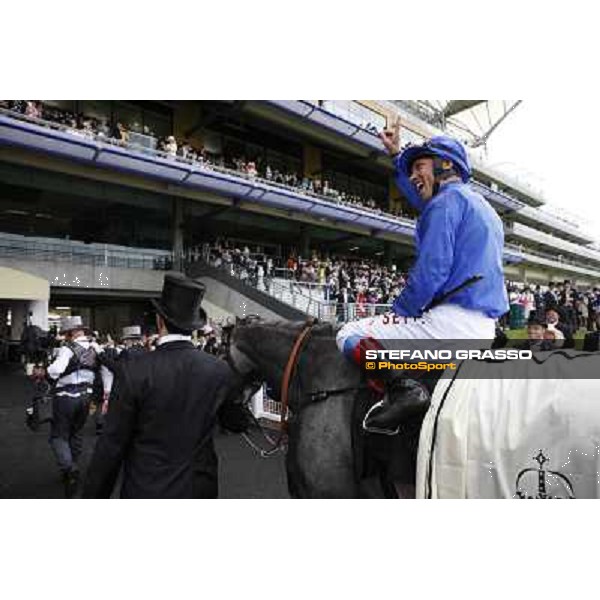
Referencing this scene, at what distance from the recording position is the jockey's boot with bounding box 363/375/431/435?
7.18 ft

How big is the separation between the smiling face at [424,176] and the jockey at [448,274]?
2 centimetres

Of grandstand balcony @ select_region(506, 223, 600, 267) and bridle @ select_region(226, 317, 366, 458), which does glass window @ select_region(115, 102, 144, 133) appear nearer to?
bridle @ select_region(226, 317, 366, 458)

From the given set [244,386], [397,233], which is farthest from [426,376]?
[397,233]

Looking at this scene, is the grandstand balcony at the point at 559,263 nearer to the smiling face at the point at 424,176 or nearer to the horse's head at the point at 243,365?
the smiling face at the point at 424,176

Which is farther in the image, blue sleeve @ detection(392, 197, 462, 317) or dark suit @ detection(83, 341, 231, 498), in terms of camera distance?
blue sleeve @ detection(392, 197, 462, 317)

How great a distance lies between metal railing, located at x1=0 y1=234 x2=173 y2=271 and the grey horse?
753cm

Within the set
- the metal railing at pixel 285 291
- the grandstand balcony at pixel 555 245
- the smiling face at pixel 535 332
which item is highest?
the grandstand balcony at pixel 555 245

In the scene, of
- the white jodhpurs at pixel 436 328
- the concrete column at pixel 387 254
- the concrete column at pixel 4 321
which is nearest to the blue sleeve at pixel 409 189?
the white jodhpurs at pixel 436 328

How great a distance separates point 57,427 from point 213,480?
3.40 m

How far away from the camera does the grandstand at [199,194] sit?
29.5 ft

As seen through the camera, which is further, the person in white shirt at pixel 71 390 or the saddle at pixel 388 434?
the person in white shirt at pixel 71 390

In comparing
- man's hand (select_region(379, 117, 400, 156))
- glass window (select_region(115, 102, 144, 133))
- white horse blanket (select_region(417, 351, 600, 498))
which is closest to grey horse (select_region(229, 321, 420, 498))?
white horse blanket (select_region(417, 351, 600, 498))

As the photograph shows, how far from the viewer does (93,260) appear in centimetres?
1009
